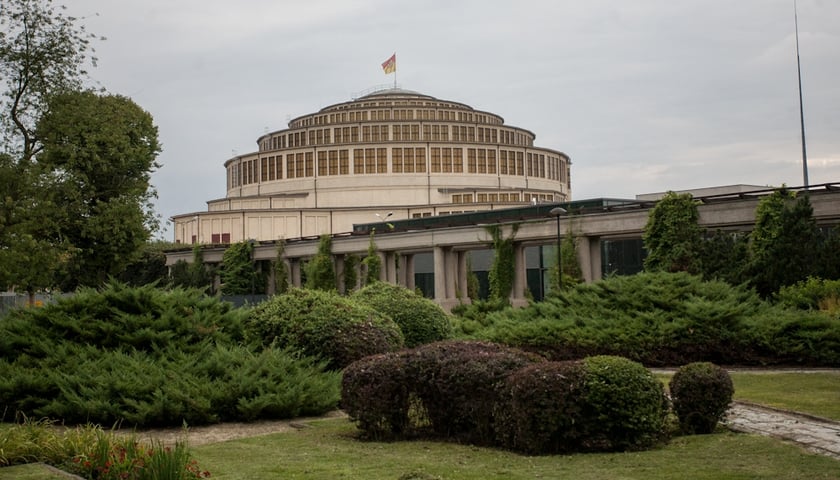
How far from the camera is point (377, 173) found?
104 metres

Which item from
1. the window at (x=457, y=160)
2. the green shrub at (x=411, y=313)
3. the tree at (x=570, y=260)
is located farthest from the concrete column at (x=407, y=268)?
the green shrub at (x=411, y=313)

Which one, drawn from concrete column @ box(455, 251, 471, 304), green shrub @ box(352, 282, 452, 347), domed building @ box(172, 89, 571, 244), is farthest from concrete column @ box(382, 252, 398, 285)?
green shrub @ box(352, 282, 452, 347)

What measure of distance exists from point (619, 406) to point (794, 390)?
316 inches

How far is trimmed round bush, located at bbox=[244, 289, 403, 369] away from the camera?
17.3 m

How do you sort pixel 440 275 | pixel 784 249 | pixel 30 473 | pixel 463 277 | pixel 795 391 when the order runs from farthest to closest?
pixel 463 277
pixel 440 275
pixel 784 249
pixel 795 391
pixel 30 473

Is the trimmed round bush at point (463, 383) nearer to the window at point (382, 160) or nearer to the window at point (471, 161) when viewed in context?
the window at point (382, 160)

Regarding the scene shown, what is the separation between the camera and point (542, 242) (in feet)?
172

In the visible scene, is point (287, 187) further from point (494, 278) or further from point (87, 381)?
point (87, 381)

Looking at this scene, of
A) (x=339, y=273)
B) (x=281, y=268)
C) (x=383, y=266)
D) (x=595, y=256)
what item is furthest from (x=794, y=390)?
(x=281, y=268)

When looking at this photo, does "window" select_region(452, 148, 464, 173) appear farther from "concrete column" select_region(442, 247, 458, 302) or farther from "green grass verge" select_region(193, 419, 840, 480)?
"green grass verge" select_region(193, 419, 840, 480)

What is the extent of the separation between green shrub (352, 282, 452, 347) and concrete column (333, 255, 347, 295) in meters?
46.4

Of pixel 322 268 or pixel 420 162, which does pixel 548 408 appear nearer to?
pixel 322 268

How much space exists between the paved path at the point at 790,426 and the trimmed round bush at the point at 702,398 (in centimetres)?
46

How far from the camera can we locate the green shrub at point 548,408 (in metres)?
11.0
